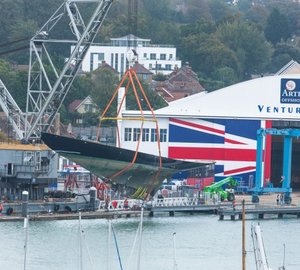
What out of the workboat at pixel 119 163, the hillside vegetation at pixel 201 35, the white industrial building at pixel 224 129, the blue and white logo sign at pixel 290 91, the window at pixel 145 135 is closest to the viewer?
the workboat at pixel 119 163

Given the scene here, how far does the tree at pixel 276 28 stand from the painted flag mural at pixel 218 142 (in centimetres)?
5409

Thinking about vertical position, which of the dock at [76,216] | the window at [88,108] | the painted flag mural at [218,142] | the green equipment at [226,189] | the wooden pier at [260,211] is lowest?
the dock at [76,216]

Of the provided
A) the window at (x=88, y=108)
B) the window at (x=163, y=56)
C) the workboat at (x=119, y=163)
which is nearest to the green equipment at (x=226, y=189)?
the workboat at (x=119, y=163)

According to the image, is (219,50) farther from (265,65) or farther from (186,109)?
(186,109)

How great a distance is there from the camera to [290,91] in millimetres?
72250

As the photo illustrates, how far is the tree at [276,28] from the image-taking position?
127 meters

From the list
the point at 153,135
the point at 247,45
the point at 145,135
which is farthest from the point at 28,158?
the point at 247,45

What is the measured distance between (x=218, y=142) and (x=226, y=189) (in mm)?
3806

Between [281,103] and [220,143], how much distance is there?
2500 mm

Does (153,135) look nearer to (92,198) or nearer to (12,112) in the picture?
(12,112)

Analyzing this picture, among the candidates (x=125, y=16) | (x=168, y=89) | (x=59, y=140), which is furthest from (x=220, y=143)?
(x=125, y=16)

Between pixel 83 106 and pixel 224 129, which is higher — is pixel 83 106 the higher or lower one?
the higher one

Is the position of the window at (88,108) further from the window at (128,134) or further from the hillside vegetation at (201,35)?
the window at (128,134)

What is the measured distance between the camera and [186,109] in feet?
237
